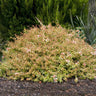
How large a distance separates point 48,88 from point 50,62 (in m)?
0.56

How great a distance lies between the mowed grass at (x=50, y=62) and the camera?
3.54 meters

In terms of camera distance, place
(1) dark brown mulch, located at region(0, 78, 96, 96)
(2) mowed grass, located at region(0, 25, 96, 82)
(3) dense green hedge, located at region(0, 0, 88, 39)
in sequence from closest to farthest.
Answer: (1) dark brown mulch, located at region(0, 78, 96, 96)
(2) mowed grass, located at region(0, 25, 96, 82)
(3) dense green hedge, located at region(0, 0, 88, 39)

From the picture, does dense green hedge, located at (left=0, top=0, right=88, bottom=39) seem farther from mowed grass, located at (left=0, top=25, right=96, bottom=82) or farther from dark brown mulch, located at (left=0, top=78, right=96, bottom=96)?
dark brown mulch, located at (left=0, top=78, right=96, bottom=96)

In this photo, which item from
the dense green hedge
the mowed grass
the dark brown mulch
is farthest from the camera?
the dense green hedge

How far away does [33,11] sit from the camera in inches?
233

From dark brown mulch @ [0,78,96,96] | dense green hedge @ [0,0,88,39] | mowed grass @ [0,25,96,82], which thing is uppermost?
dense green hedge @ [0,0,88,39]

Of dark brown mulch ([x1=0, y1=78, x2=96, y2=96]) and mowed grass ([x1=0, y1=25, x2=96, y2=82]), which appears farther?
mowed grass ([x1=0, y1=25, x2=96, y2=82])

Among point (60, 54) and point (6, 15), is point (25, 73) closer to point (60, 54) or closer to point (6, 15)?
point (60, 54)

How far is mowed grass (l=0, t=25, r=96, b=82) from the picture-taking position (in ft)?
11.6

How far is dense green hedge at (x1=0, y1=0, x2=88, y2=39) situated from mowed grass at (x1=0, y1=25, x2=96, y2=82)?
1.58 metres

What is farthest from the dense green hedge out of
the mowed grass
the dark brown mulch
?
the dark brown mulch

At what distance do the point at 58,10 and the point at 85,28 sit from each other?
1.08 m

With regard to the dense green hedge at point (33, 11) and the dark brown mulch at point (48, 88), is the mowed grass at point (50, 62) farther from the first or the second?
the dense green hedge at point (33, 11)

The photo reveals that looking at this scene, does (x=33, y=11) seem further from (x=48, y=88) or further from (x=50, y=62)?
(x=48, y=88)
